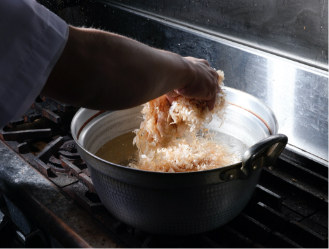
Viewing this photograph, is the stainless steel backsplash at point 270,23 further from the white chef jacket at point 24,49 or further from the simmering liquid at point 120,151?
the white chef jacket at point 24,49

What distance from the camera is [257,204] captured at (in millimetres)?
918

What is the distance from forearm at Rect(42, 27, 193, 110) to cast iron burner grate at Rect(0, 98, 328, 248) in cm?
38

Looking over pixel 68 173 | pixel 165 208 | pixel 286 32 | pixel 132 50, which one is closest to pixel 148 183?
pixel 165 208

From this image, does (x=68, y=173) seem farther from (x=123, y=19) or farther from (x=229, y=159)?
(x=123, y=19)

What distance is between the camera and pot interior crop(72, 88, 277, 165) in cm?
92

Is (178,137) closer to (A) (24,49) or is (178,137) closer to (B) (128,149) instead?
(B) (128,149)

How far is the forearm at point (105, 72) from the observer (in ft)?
1.76

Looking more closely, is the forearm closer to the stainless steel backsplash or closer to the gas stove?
the gas stove

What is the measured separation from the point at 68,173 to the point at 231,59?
654mm

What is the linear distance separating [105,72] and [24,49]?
4.8 inches

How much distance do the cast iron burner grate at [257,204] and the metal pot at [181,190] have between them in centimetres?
5

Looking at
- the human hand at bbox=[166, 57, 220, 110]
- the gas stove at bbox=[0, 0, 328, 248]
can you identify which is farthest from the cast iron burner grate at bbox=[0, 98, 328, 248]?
the human hand at bbox=[166, 57, 220, 110]

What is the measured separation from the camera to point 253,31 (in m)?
1.12

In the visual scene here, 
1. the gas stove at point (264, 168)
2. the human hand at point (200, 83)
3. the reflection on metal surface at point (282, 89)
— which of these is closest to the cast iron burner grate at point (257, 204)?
the gas stove at point (264, 168)
